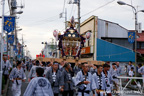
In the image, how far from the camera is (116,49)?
105 ft

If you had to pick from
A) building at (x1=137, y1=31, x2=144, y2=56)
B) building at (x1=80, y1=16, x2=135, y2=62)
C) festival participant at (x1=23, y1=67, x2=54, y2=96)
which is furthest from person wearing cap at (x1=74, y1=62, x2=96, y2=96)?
building at (x1=137, y1=31, x2=144, y2=56)

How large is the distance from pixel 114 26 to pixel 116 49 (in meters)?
3.80

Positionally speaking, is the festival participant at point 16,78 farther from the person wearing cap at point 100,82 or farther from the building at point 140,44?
the building at point 140,44

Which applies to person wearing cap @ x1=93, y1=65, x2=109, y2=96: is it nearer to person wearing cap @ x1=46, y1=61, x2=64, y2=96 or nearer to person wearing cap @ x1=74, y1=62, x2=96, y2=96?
person wearing cap @ x1=74, y1=62, x2=96, y2=96

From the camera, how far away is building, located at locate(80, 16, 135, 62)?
32.0 meters

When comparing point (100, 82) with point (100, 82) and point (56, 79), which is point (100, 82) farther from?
point (56, 79)

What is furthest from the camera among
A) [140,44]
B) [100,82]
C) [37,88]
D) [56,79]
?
[140,44]

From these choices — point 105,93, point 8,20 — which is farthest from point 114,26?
point 105,93

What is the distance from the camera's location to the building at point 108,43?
32031 millimetres

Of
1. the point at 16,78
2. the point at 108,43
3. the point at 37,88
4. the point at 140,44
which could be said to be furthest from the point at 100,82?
the point at 140,44

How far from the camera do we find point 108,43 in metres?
31.9

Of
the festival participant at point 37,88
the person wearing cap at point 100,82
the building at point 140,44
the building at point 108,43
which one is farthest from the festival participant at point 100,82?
the building at point 140,44

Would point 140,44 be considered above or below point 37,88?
above

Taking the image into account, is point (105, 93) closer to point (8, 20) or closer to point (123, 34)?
point (8, 20)
